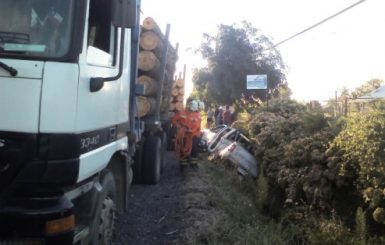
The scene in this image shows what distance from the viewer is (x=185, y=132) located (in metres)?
11.3

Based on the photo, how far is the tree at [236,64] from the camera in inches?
1077

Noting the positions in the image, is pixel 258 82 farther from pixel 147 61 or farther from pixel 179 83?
pixel 147 61

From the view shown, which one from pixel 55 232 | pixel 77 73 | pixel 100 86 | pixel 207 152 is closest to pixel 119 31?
pixel 100 86

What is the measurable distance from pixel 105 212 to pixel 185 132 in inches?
270

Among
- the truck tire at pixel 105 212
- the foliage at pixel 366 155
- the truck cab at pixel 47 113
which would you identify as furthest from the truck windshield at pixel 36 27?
the foliage at pixel 366 155

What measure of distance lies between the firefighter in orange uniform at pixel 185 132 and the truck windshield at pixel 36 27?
7629 mm

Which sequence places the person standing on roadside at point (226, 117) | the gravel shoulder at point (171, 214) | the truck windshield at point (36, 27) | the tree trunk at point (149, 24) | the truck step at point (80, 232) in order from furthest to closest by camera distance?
the person standing on roadside at point (226, 117) → the tree trunk at point (149, 24) → the gravel shoulder at point (171, 214) → the truck step at point (80, 232) → the truck windshield at point (36, 27)

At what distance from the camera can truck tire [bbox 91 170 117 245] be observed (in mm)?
4199

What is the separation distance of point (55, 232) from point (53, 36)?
1.29m

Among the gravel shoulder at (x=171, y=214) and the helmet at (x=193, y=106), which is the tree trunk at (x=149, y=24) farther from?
the helmet at (x=193, y=106)

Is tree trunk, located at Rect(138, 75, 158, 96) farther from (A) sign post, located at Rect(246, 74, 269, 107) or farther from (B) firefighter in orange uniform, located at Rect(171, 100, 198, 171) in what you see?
(A) sign post, located at Rect(246, 74, 269, 107)

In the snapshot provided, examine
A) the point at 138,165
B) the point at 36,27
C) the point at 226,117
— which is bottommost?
the point at 138,165

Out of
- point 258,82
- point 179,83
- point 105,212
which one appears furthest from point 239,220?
point 258,82

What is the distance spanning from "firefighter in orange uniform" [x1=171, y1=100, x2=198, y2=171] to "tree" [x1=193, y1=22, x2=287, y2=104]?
639 inches
